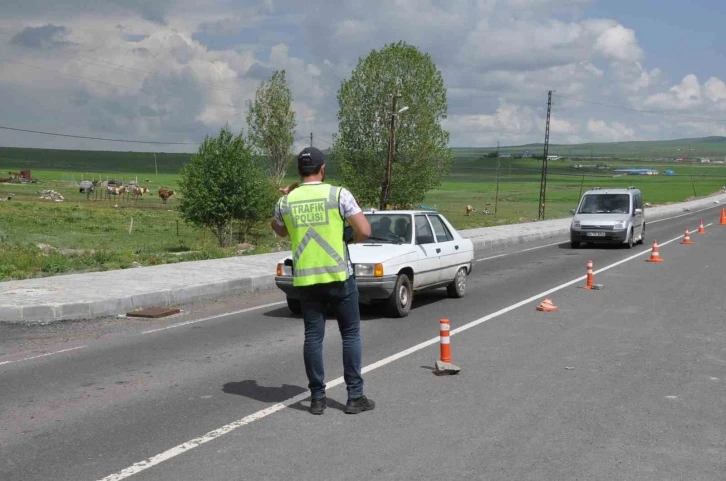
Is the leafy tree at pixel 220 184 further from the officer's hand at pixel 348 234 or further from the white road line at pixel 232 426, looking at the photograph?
the officer's hand at pixel 348 234

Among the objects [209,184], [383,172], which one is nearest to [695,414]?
[209,184]

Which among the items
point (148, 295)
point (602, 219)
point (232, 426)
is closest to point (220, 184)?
point (602, 219)

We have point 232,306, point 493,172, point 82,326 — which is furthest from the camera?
point 493,172

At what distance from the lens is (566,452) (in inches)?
202

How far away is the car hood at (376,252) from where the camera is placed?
1091 cm

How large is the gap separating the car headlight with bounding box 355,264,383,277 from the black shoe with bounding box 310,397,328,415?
15.3 feet

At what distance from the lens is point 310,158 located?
5.79 m

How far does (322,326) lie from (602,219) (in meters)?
20.6

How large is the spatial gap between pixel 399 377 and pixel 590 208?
20.6 metres

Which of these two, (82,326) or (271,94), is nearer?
(82,326)

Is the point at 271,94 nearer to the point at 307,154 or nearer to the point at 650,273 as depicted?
the point at 650,273

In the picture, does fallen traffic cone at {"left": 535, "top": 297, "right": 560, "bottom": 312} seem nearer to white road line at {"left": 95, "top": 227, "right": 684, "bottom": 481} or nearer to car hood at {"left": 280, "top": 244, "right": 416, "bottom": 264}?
white road line at {"left": 95, "top": 227, "right": 684, "bottom": 481}

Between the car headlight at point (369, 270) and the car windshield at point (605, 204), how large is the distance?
17.0 meters

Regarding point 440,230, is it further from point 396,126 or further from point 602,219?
point 396,126
